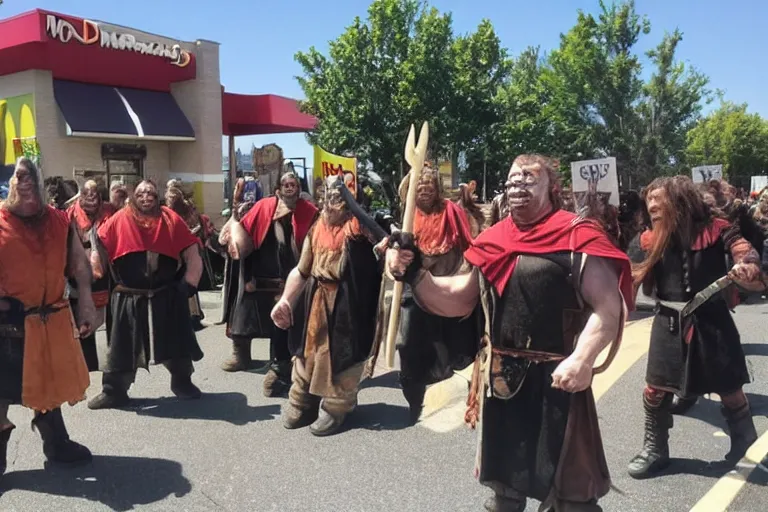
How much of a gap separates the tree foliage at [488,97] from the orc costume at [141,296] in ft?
51.1

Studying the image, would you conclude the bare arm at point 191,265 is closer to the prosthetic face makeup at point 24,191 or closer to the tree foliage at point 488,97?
the prosthetic face makeup at point 24,191

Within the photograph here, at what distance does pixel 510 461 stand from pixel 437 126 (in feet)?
61.2

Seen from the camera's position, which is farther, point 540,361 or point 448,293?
point 448,293

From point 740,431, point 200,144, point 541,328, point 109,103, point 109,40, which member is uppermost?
point 109,40

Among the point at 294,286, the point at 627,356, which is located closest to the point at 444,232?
the point at 294,286

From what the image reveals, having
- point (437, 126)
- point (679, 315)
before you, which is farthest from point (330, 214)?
point (437, 126)

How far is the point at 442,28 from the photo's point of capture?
68.7 feet

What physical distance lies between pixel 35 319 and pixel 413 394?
100 inches

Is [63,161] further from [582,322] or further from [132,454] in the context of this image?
[582,322]

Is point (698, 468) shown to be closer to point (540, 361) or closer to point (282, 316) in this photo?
point (540, 361)

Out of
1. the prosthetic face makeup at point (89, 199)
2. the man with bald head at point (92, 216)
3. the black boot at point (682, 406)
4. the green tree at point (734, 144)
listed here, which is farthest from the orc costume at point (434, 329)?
the green tree at point (734, 144)

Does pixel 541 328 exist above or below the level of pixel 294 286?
above

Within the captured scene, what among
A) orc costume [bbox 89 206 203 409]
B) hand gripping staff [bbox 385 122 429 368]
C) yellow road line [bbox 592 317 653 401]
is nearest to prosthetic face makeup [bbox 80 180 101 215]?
orc costume [bbox 89 206 203 409]

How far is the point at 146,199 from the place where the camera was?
5.30 meters
